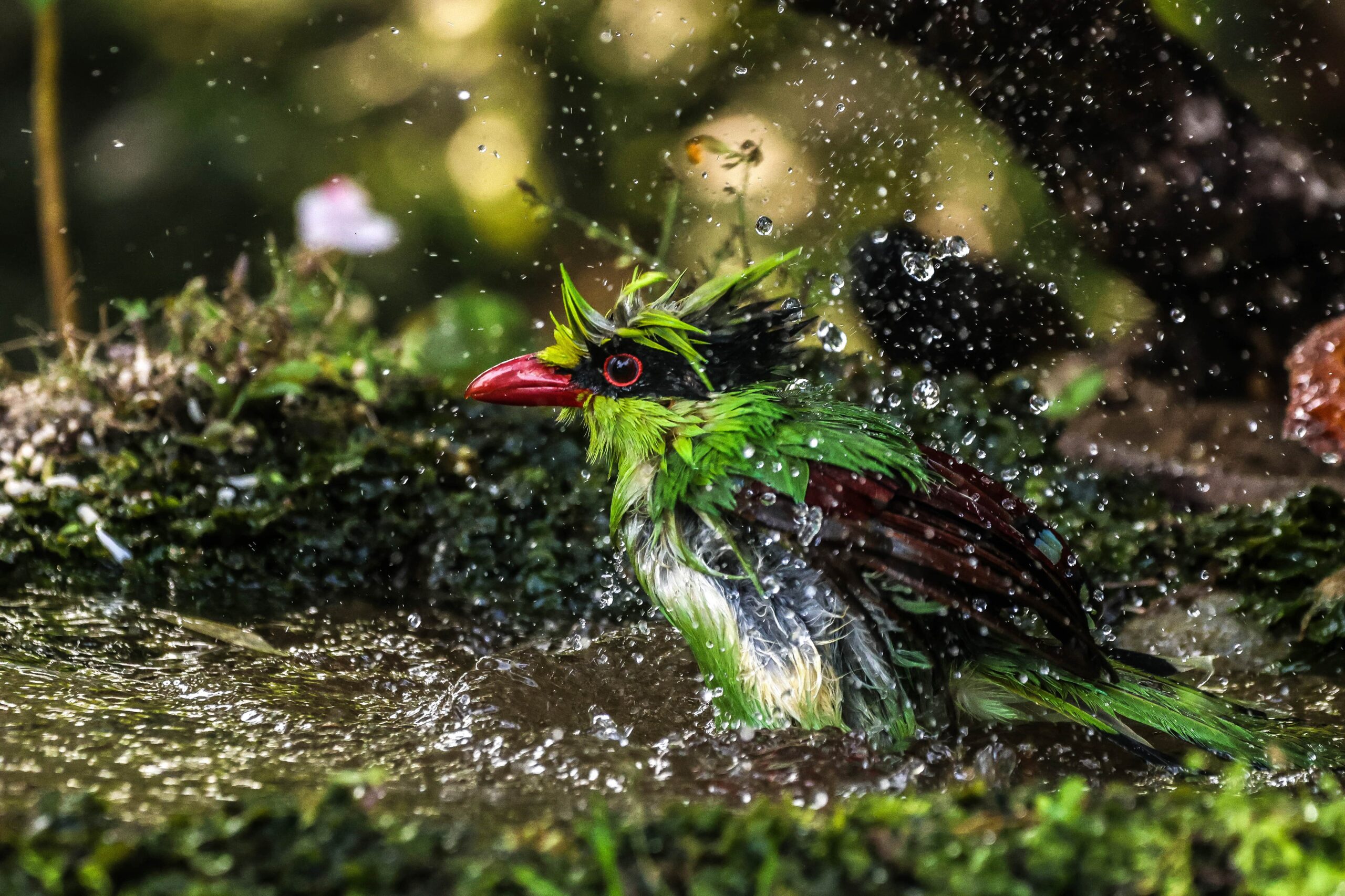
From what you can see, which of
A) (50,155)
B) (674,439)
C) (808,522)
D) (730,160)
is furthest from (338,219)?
(808,522)

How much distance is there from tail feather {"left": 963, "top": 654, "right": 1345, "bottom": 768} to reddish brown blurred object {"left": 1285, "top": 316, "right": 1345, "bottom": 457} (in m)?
1.48

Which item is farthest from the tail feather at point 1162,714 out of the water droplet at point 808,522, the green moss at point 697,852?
the green moss at point 697,852

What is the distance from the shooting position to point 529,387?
2.94 metres

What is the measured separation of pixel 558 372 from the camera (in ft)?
9.68

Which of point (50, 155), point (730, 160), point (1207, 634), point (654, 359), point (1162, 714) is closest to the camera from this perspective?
point (1162, 714)

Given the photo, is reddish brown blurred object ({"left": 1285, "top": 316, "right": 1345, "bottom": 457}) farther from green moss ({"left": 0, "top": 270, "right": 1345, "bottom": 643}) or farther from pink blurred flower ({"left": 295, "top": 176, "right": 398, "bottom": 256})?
pink blurred flower ({"left": 295, "top": 176, "right": 398, "bottom": 256})

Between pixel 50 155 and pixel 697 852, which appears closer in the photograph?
pixel 697 852

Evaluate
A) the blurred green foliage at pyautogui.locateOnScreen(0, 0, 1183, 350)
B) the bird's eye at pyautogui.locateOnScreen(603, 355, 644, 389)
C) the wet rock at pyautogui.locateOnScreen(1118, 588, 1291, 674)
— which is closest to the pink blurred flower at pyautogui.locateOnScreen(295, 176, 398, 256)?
the blurred green foliage at pyautogui.locateOnScreen(0, 0, 1183, 350)

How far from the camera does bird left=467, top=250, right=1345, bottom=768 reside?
99.2 inches

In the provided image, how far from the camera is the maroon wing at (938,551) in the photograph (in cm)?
247

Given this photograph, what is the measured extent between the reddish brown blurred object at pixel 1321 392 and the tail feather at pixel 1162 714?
1.48 m

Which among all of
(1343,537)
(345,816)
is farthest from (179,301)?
(1343,537)

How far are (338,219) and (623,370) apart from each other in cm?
296

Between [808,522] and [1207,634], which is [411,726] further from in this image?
[1207,634]
